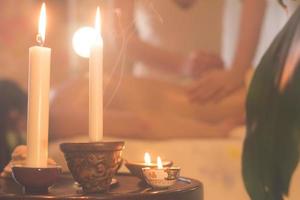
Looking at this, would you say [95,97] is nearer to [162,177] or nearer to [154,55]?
[162,177]

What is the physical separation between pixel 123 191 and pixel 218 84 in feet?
1.46

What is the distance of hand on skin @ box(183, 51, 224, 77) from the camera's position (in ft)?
3.02

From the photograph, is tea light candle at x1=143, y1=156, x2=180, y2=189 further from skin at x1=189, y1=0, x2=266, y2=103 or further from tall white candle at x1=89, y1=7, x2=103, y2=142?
skin at x1=189, y1=0, x2=266, y2=103

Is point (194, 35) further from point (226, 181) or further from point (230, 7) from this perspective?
point (226, 181)

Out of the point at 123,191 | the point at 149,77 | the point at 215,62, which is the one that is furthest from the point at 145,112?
the point at 123,191

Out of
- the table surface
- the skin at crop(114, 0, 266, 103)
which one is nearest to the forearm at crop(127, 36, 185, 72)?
the skin at crop(114, 0, 266, 103)

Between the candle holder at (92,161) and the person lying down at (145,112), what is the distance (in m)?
0.38

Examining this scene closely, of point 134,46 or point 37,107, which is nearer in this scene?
point 37,107

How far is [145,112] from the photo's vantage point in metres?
0.90

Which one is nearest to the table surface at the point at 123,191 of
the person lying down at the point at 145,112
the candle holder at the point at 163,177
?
the candle holder at the point at 163,177

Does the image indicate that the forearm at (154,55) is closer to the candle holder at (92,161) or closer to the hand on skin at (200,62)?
the hand on skin at (200,62)

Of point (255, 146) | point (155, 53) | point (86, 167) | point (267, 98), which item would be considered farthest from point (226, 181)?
point (86, 167)

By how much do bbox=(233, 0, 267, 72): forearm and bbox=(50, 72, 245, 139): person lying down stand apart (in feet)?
0.21

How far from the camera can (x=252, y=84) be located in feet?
3.01
